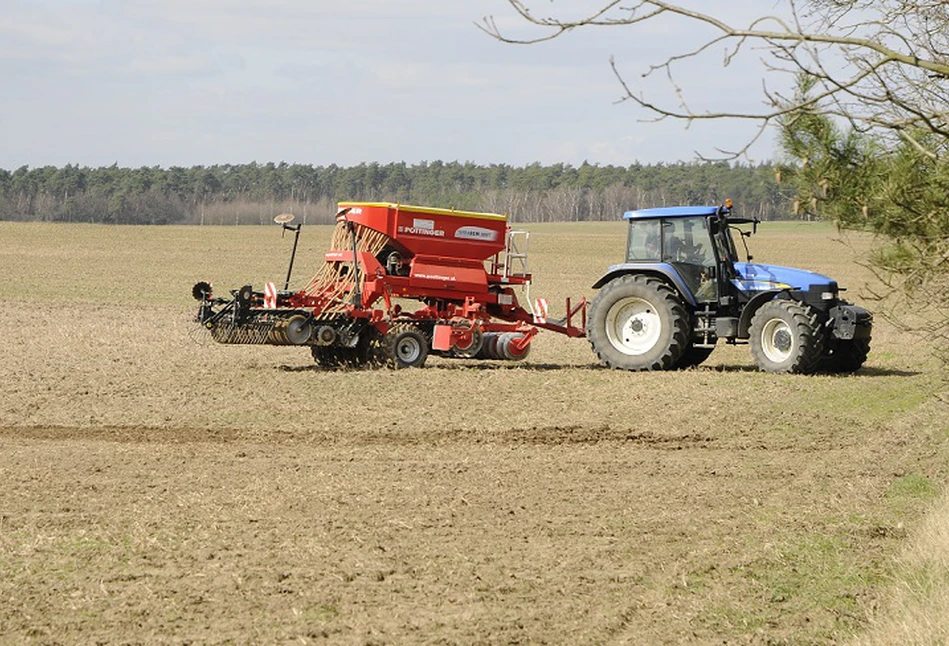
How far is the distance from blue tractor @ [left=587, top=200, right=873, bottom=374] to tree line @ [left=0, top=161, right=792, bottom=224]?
247ft

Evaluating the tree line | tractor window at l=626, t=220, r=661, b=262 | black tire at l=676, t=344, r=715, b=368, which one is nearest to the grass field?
black tire at l=676, t=344, r=715, b=368

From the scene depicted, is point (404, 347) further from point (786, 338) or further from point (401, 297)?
point (786, 338)

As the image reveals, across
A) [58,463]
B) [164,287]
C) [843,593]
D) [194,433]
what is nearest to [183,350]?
[194,433]

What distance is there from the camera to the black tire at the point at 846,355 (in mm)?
16609

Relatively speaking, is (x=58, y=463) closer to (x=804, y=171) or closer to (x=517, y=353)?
(x=804, y=171)

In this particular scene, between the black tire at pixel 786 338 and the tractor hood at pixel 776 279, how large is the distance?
38 cm

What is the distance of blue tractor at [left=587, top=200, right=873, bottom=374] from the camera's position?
52.4ft

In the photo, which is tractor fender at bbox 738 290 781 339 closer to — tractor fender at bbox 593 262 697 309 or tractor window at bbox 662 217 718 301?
tractor window at bbox 662 217 718 301

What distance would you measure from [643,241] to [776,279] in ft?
6.07

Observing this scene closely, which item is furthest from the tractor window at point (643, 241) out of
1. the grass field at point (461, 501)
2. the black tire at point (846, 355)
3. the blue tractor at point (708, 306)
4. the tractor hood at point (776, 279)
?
the black tire at point (846, 355)

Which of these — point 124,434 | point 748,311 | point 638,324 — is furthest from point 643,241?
point 124,434

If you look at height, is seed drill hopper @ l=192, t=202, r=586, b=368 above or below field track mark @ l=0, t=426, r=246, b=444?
above

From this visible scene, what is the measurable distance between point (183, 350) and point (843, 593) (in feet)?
47.7

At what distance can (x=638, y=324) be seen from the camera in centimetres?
1731
